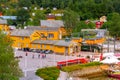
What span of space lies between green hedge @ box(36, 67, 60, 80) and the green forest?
10.2 metres

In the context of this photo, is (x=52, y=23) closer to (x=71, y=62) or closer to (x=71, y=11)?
(x=71, y=11)

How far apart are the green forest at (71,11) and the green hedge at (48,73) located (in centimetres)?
1022

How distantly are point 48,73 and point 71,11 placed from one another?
17072 mm

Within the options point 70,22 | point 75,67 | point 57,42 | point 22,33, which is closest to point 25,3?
point 70,22

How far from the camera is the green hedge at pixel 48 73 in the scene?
17.7m

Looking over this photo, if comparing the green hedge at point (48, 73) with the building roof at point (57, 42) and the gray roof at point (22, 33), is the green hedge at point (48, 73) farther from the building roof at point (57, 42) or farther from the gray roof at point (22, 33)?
the gray roof at point (22, 33)

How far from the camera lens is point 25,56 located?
23.0 meters

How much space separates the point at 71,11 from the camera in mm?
34625

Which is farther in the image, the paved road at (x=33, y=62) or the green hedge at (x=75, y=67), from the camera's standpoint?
the green hedge at (x=75, y=67)

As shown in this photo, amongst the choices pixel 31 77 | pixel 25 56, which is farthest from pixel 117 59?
pixel 31 77

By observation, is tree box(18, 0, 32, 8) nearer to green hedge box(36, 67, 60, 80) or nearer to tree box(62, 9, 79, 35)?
tree box(62, 9, 79, 35)

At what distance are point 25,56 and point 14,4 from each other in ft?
93.5

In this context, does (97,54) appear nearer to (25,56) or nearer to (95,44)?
(95,44)

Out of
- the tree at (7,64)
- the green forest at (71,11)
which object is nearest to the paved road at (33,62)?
the tree at (7,64)
